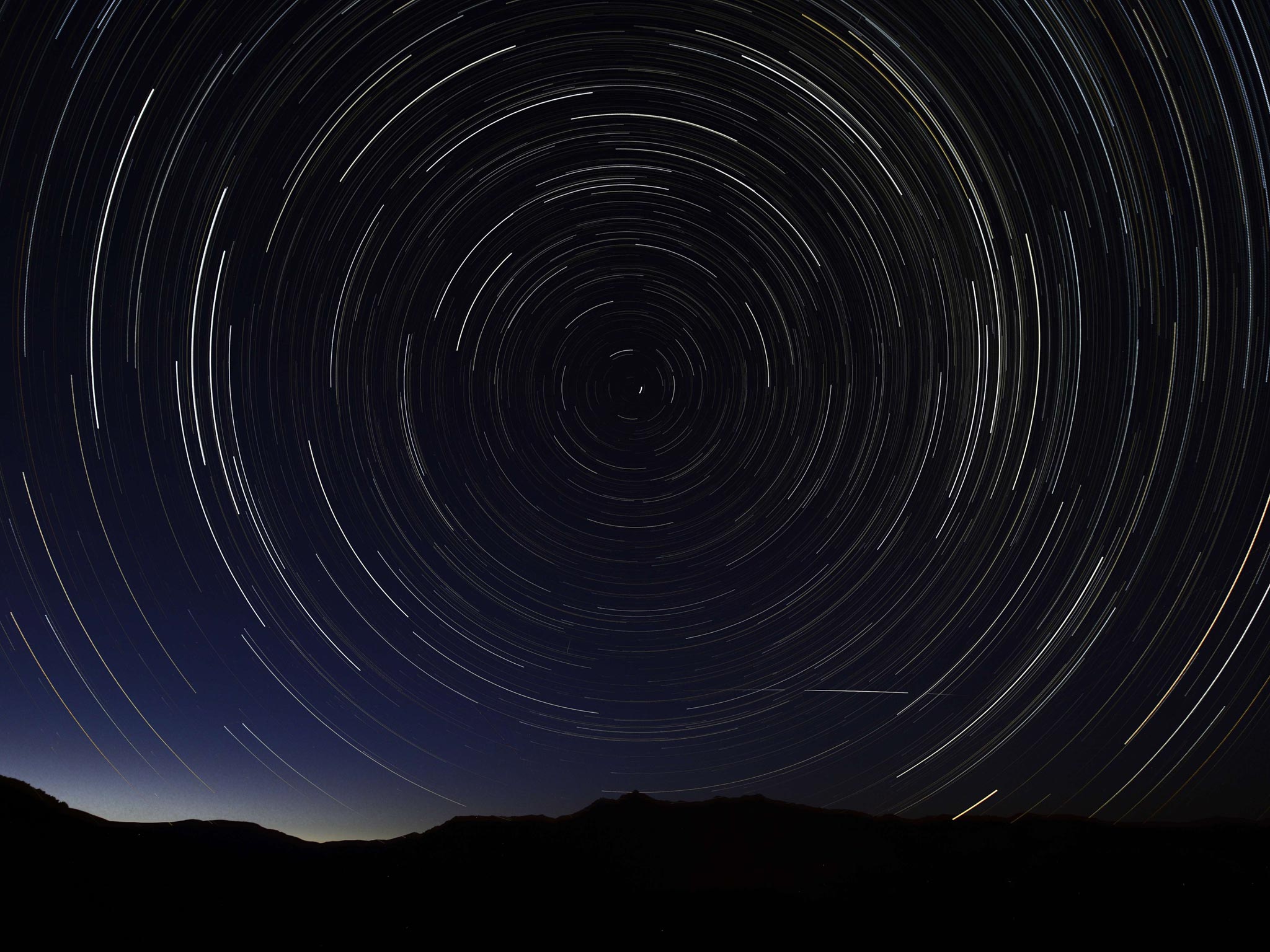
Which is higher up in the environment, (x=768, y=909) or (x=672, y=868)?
(x=672, y=868)

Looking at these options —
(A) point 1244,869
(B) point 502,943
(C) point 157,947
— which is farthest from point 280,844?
(A) point 1244,869

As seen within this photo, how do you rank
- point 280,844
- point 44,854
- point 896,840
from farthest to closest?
point 896,840
point 280,844
point 44,854

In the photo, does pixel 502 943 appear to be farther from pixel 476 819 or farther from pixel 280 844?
pixel 476 819

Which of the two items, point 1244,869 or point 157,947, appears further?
point 1244,869

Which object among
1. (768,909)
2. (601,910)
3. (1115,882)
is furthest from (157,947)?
(1115,882)

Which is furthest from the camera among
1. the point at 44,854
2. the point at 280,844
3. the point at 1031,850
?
the point at 1031,850

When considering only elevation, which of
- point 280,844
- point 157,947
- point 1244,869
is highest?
point 280,844

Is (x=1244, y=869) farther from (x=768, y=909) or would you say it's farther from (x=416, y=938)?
(x=416, y=938)
